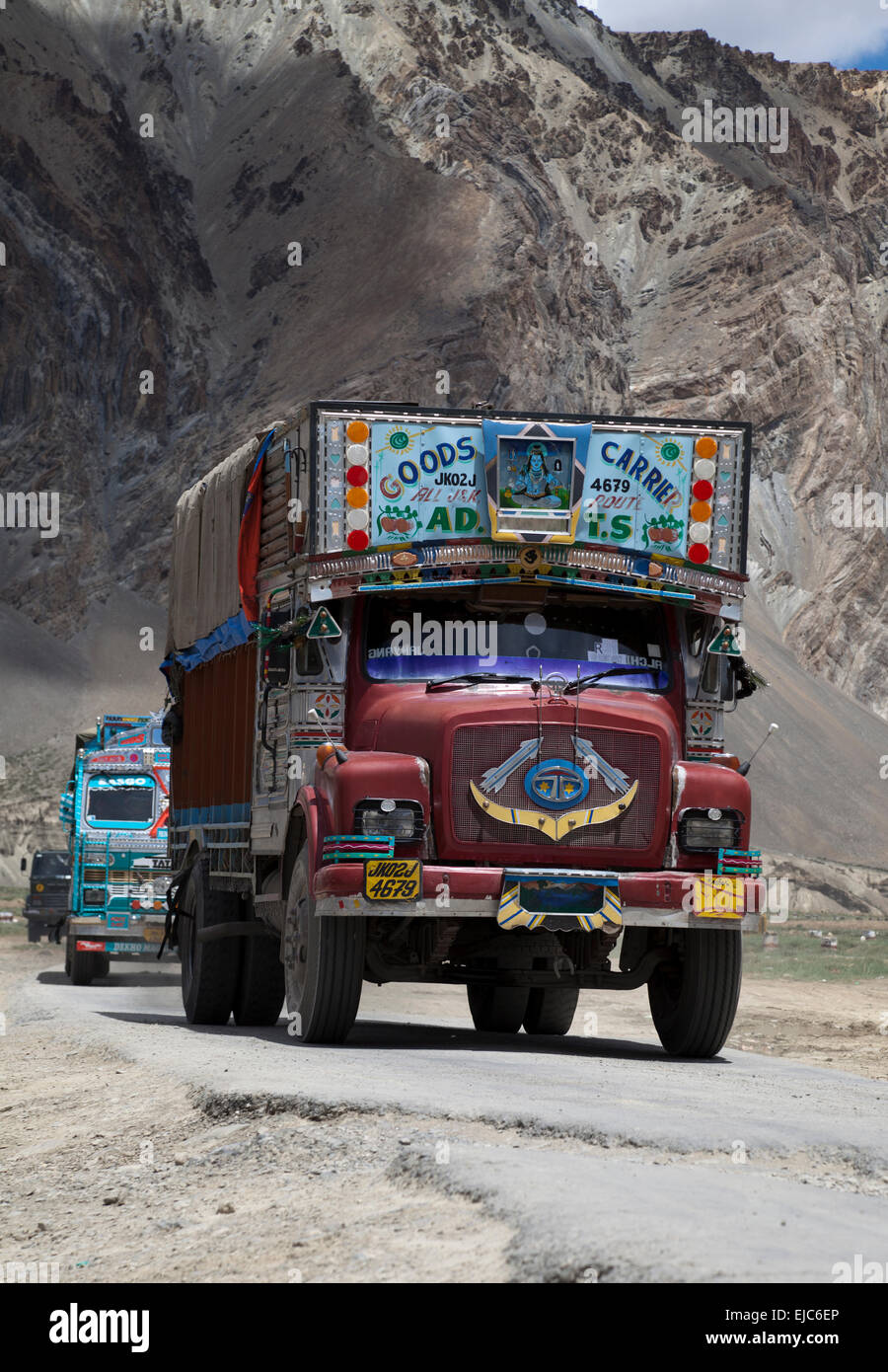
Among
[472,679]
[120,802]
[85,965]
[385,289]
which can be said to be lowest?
[85,965]

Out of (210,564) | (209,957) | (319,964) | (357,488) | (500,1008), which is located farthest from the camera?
(500,1008)

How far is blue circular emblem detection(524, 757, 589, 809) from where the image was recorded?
39.2 feet

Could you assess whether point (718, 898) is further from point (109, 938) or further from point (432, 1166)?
A: point (109, 938)

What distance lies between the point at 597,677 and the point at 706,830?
48.5 inches

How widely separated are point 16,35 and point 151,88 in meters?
10.6

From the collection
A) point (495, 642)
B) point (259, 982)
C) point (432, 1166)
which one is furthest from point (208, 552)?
point (432, 1166)

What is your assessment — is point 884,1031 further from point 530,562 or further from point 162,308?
point 162,308

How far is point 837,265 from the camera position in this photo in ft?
369

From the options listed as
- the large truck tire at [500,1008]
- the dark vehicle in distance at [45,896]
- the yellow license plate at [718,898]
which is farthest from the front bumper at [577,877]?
the dark vehicle in distance at [45,896]

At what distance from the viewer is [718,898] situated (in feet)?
39.9

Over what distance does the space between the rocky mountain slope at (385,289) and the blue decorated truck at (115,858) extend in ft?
191

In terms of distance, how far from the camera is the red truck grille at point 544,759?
11.9m

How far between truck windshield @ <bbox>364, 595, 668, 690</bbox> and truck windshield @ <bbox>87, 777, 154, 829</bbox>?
1506cm

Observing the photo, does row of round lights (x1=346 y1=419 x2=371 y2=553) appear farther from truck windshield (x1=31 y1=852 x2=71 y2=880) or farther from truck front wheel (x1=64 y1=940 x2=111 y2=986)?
truck windshield (x1=31 y1=852 x2=71 y2=880)
